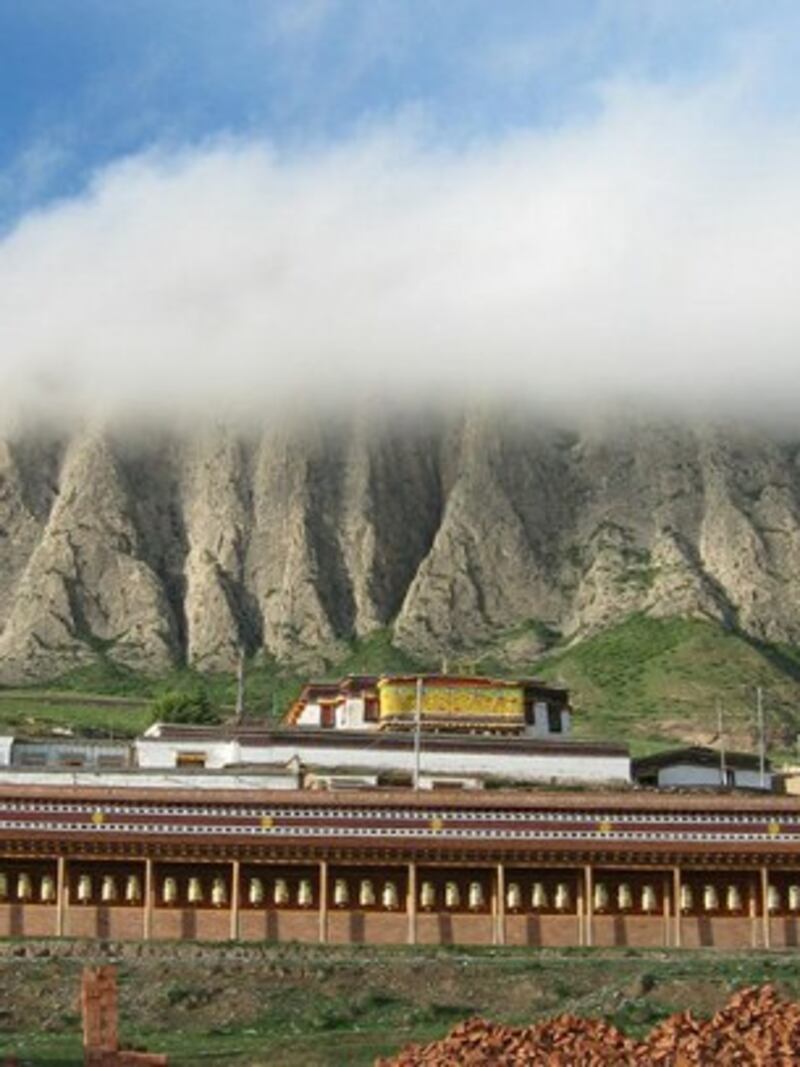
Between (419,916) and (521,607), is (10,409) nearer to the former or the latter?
(521,607)

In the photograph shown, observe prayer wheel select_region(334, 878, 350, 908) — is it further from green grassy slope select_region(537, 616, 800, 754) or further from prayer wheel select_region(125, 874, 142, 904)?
green grassy slope select_region(537, 616, 800, 754)

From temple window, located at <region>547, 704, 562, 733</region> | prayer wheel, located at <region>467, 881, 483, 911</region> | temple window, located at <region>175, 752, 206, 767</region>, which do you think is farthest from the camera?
temple window, located at <region>547, 704, 562, 733</region>

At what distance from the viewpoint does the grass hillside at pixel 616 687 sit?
87.7m

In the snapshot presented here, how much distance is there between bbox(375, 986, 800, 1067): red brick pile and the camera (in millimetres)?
13469

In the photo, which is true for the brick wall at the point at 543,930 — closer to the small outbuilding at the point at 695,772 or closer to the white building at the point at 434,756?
the white building at the point at 434,756

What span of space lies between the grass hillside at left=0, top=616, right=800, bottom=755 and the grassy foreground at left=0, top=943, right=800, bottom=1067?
44.4 metres

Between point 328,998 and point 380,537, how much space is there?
98.2m

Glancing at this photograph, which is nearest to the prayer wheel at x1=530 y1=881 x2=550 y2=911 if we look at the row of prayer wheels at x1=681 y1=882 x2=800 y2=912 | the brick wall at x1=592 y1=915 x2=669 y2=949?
the brick wall at x1=592 y1=915 x2=669 y2=949

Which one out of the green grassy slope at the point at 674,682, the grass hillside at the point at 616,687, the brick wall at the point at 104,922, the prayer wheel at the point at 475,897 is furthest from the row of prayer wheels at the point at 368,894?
the green grassy slope at the point at 674,682

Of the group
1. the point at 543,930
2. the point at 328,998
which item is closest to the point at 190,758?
the point at 543,930

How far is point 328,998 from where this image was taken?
105ft

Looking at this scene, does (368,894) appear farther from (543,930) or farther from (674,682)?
(674,682)

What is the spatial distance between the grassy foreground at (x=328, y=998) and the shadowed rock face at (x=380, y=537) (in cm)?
7277

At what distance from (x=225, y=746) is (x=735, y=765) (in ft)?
68.8
